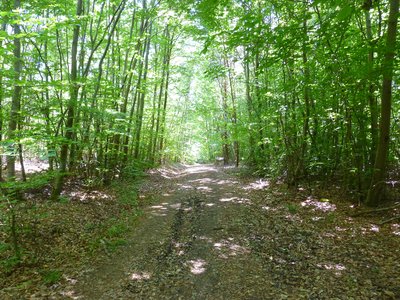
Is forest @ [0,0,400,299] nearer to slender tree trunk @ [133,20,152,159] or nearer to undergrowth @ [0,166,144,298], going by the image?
undergrowth @ [0,166,144,298]

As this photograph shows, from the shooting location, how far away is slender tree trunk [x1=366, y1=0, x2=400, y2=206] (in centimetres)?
629

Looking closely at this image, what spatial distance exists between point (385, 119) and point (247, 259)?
17.0ft

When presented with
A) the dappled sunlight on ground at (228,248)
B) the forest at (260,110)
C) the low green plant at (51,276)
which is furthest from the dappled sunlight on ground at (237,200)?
the low green plant at (51,276)

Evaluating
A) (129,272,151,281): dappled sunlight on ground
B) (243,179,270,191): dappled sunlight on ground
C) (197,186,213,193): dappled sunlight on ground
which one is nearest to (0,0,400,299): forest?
(243,179,270,191): dappled sunlight on ground

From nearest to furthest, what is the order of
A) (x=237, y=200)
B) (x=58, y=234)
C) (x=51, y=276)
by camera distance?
(x=51, y=276), (x=58, y=234), (x=237, y=200)

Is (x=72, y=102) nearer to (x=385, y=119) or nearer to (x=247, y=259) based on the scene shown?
(x=247, y=259)

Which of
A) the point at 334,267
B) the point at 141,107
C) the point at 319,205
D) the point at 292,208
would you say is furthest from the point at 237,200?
the point at 141,107

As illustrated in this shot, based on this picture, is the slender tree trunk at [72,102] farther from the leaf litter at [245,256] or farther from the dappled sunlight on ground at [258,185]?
the dappled sunlight on ground at [258,185]

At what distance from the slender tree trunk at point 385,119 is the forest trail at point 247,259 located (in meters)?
1.39

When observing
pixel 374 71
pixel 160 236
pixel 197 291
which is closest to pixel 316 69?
pixel 374 71

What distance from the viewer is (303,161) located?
458 inches

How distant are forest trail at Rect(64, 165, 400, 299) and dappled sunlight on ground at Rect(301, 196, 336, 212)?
0.17 feet

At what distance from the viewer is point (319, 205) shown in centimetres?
942

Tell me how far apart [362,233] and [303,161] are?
4.93m
